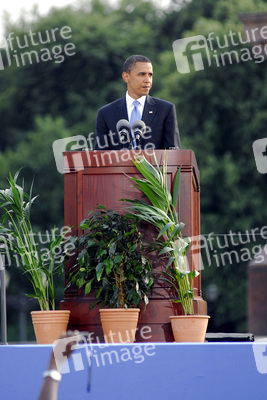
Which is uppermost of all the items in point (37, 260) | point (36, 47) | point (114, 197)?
point (36, 47)

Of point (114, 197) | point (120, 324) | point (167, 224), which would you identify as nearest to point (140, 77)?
point (114, 197)

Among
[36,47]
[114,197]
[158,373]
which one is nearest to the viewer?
[158,373]

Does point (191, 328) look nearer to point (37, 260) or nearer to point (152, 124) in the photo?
point (37, 260)

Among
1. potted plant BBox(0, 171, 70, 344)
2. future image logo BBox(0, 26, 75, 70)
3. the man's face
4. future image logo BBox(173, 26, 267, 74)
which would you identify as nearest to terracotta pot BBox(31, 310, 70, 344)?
potted plant BBox(0, 171, 70, 344)

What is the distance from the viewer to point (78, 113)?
26.4 meters

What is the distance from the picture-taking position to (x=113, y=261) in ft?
18.4

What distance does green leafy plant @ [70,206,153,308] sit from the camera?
5.61 m

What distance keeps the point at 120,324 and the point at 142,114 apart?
5.64ft

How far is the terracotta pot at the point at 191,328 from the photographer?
17.9ft

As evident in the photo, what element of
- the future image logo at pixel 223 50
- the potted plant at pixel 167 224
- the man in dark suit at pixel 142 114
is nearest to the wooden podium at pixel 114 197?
the potted plant at pixel 167 224

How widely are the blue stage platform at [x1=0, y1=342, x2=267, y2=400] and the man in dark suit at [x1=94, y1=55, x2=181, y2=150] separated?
2.03 meters

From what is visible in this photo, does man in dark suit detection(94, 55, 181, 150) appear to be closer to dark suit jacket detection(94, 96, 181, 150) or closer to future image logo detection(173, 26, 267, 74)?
dark suit jacket detection(94, 96, 181, 150)

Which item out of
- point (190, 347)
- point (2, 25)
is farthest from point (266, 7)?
point (190, 347)

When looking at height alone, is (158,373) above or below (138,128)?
below
